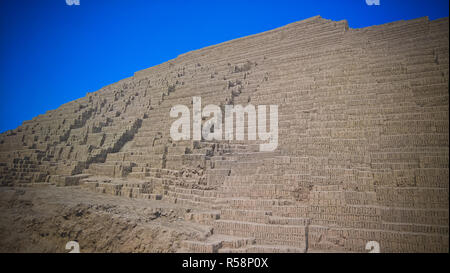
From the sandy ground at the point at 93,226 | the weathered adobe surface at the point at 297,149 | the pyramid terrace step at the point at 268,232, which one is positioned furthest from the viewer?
the sandy ground at the point at 93,226

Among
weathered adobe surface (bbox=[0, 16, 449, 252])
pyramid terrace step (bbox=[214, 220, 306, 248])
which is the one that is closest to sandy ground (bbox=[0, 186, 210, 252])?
weathered adobe surface (bbox=[0, 16, 449, 252])

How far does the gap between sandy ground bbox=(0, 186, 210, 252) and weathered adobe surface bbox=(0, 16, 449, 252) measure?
290mm

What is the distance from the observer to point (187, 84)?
24.6 meters

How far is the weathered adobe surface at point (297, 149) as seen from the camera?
984cm

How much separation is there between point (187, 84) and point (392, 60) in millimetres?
13640

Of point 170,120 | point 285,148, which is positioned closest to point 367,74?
point 285,148

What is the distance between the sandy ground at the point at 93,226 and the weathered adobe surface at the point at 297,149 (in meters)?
0.29

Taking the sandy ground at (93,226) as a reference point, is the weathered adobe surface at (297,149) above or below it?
above

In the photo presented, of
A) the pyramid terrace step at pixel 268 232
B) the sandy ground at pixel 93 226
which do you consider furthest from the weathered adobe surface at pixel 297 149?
the sandy ground at pixel 93 226

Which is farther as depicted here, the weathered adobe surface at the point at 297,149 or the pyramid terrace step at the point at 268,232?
the weathered adobe surface at the point at 297,149

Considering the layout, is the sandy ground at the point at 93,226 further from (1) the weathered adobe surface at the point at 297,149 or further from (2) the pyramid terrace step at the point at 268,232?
(2) the pyramid terrace step at the point at 268,232

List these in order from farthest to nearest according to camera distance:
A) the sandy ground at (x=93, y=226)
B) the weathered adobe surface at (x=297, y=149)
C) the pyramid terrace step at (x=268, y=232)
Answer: the sandy ground at (x=93, y=226)
the weathered adobe surface at (x=297, y=149)
the pyramid terrace step at (x=268, y=232)

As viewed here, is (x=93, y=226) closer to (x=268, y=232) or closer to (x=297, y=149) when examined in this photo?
(x=268, y=232)

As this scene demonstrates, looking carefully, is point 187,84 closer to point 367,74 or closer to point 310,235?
point 367,74
